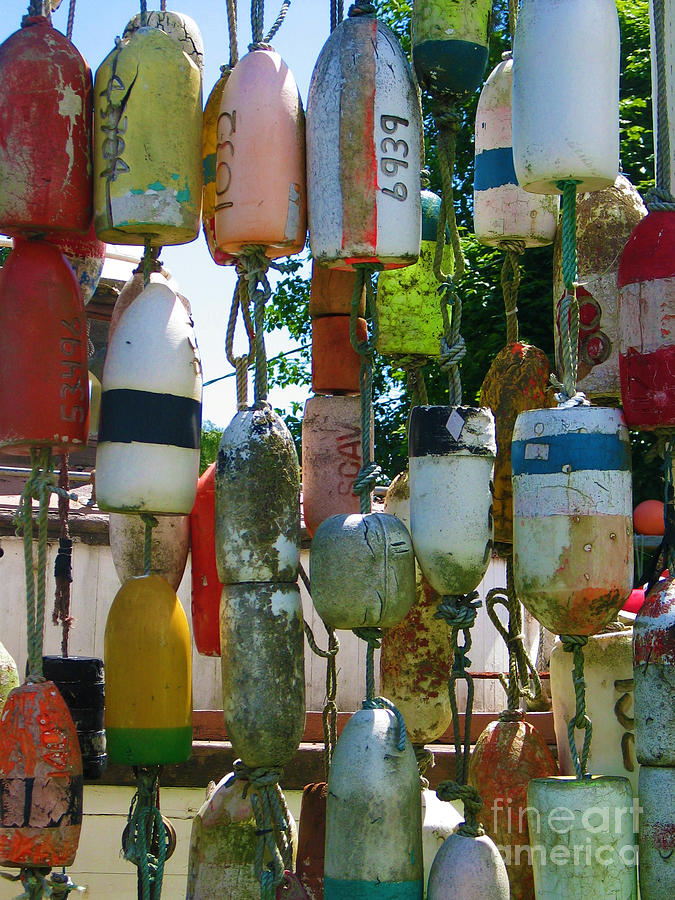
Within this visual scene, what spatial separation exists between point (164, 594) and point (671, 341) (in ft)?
3.35

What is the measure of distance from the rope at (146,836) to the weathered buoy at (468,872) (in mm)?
560

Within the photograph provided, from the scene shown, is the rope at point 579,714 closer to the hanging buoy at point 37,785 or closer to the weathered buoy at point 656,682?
the weathered buoy at point 656,682

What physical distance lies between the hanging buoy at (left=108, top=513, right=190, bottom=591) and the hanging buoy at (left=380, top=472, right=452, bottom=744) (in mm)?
440

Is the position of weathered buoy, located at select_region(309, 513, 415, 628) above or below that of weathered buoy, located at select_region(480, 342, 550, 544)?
below

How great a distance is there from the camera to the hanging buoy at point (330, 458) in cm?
238

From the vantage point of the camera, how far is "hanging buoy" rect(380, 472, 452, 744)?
90.0 inches

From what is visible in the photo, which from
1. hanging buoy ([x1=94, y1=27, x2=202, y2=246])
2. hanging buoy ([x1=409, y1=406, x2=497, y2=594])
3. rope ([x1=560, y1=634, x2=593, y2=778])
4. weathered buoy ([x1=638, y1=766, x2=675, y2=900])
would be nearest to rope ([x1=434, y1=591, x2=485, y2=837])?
hanging buoy ([x1=409, y1=406, x2=497, y2=594])

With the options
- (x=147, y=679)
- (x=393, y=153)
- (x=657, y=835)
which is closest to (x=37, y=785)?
(x=147, y=679)

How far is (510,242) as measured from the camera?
2.45m

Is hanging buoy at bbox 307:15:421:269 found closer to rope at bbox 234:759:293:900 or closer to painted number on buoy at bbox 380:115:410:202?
painted number on buoy at bbox 380:115:410:202

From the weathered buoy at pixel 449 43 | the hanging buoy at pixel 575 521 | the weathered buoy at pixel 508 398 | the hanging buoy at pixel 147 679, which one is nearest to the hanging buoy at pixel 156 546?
the hanging buoy at pixel 147 679

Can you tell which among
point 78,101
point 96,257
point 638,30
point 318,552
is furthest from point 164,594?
point 638,30

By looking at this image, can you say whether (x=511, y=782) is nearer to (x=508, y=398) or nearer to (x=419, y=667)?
(x=419, y=667)

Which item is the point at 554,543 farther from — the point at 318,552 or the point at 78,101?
the point at 78,101
